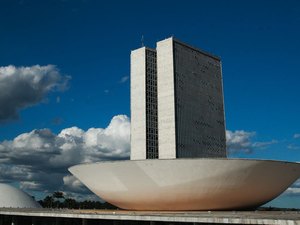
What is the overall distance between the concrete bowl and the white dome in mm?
29487

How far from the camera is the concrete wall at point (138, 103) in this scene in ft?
225

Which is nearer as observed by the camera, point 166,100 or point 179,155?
point 179,155

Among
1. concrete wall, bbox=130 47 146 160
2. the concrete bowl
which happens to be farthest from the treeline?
the concrete bowl

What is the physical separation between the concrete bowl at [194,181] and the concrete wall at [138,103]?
34534 millimetres

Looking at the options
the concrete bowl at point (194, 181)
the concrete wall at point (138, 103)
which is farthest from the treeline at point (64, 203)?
the concrete bowl at point (194, 181)

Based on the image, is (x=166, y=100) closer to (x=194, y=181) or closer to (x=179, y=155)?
(x=179, y=155)

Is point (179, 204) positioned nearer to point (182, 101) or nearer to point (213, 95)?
point (182, 101)

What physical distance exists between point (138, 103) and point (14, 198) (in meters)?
25.9

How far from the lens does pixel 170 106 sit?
227 feet

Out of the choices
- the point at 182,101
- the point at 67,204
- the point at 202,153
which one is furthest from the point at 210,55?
the point at 67,204

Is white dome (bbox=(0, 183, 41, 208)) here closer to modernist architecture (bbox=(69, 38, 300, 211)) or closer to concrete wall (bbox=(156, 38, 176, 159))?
modernist architecture (bbox=(69, 38, 300, 211))

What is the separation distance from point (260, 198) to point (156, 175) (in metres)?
9.65

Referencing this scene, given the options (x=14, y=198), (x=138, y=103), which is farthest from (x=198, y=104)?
(x=14, y=198)

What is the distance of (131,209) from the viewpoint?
3578 centimetres
